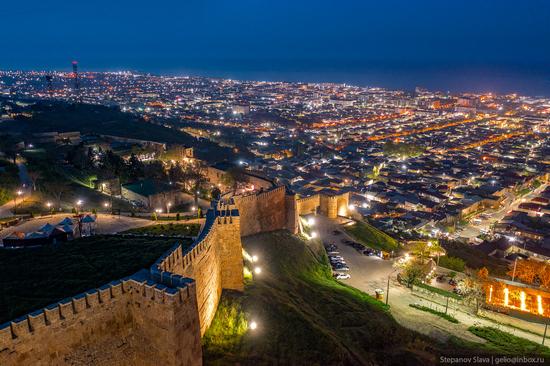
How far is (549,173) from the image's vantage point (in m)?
59.0

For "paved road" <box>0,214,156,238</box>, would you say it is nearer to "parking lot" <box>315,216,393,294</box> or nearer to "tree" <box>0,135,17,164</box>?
"parking lot" <box>315,216,393,294</box>

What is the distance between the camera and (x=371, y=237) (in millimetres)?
30094

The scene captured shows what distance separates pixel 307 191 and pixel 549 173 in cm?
3803

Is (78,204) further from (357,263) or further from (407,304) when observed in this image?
(407,304)

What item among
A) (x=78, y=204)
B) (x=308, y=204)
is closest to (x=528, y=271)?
(x=308, y=204)

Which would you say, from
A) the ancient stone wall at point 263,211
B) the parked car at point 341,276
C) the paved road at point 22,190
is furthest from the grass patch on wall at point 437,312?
the paved road at point 22,190

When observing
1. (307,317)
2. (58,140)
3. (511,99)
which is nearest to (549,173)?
(307,317)

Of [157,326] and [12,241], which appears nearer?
[157,326]

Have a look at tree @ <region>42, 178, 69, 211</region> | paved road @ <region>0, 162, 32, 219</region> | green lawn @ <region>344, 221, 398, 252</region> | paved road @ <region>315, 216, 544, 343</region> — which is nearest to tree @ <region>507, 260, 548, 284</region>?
paved road @ <region>315, 216, 544, 343</region>

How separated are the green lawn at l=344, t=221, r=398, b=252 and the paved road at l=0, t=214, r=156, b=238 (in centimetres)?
1431

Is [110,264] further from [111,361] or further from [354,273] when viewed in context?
[354,273]

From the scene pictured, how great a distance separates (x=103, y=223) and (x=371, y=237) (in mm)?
17719

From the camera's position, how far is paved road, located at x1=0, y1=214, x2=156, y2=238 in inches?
743

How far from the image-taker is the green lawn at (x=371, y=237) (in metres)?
29.2
